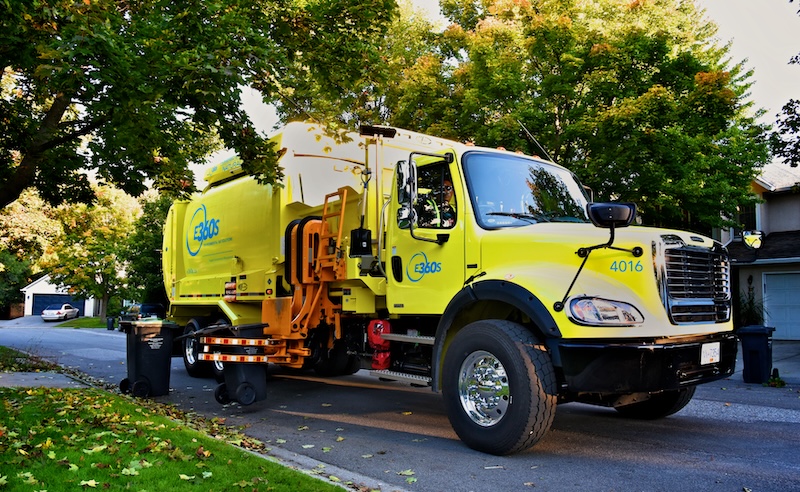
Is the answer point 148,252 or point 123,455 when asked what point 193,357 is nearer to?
point 123,455

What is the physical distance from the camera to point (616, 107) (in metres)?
14.6

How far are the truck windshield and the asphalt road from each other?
2.18 metres

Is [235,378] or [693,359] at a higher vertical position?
[693,359]

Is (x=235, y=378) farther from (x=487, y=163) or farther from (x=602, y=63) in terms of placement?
(x=602, y=63)

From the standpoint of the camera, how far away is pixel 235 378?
8.33 m

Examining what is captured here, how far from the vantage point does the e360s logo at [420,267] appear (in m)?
6.72

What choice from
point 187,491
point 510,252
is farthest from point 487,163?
point 187,491

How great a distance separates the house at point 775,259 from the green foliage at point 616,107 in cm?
344

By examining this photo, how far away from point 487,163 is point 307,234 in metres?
2.99

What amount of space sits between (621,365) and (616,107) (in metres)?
10.6

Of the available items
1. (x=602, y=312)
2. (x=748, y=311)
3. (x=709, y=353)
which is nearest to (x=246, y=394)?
(x=602, y=312)

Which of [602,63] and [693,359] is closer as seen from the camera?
[693,359]

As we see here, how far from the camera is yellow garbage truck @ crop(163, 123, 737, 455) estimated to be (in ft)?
17.8

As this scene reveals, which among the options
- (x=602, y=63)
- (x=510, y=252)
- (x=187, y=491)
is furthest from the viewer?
(x=602, y=63)
